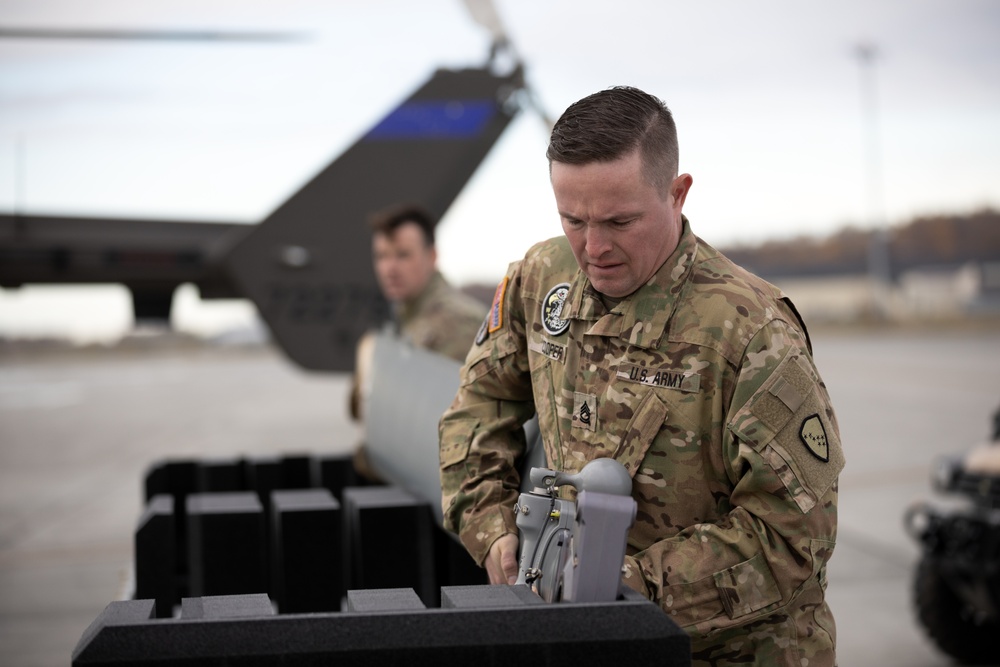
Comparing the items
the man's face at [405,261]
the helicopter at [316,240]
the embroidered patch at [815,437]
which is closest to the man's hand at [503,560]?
the embroidered patch at [815,437]

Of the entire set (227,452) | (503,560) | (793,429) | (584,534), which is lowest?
(227,452)

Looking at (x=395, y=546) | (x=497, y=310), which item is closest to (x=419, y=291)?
(x=395, y=546)

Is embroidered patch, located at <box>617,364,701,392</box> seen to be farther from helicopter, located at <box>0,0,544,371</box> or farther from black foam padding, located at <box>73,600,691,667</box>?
helicopter, located at <box>0,0,544,371</box>

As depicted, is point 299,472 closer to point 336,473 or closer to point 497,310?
point 336,473

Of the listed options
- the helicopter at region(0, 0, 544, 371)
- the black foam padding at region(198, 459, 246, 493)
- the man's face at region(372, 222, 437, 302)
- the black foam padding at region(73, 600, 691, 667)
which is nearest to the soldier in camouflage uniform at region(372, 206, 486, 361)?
the man's face at region(372, 222, 437, 302)

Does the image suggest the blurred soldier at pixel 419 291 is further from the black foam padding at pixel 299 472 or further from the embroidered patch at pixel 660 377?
the embroidered patch at pixel 660 377

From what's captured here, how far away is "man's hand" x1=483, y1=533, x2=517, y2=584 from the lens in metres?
1.63

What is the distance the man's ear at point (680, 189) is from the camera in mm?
1578

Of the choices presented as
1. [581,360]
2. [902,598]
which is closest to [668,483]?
[581,360]

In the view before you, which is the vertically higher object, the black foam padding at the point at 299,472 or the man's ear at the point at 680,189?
the man's ear at the point at 680,189

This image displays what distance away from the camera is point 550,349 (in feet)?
5.69

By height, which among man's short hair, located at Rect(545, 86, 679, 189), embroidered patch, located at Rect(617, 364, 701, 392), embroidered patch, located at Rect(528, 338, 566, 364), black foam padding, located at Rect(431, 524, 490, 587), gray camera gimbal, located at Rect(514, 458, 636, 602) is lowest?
black foam padding, located at Rect(431, 524, 490, 587)

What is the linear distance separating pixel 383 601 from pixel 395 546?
1.14m

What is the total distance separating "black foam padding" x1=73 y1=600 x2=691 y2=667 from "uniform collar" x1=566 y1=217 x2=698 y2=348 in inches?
18.5
